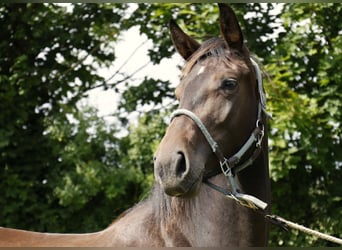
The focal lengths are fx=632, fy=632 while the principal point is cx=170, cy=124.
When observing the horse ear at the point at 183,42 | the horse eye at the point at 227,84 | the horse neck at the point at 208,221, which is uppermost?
the horse ear at the point at 183,42

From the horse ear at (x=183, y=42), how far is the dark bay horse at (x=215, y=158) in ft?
0.51

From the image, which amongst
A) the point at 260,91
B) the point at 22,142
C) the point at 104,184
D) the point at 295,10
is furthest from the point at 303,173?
the point at 260,91

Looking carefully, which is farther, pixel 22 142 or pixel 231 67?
pixel 22 142

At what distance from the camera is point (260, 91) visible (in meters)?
3.19

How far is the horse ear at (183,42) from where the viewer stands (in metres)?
3.37

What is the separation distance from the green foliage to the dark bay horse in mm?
3537

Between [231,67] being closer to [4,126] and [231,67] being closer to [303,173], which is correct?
[303,173]

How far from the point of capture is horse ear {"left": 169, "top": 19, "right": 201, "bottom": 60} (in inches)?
133

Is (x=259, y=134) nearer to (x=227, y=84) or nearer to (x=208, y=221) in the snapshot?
(x=227, y=84)

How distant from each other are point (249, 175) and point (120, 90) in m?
5.75

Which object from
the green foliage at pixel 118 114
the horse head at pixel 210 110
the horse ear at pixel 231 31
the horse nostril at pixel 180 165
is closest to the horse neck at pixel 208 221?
the horse head at pixel 210 110

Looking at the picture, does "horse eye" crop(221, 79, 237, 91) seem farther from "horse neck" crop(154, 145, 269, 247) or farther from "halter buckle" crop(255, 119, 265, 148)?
"horse neck" crop(154, 145, 269, 247)

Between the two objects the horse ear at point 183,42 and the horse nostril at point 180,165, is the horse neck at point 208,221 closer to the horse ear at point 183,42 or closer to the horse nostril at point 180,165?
the horse nostril at point 180,165

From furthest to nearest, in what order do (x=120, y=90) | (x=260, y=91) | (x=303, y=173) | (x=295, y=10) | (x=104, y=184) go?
1. (x=120, y=90)
2. (x=104, y=184)
3. (x=303, y=173)
4. (x=295, y=10)
5. (x=260, y=91)
